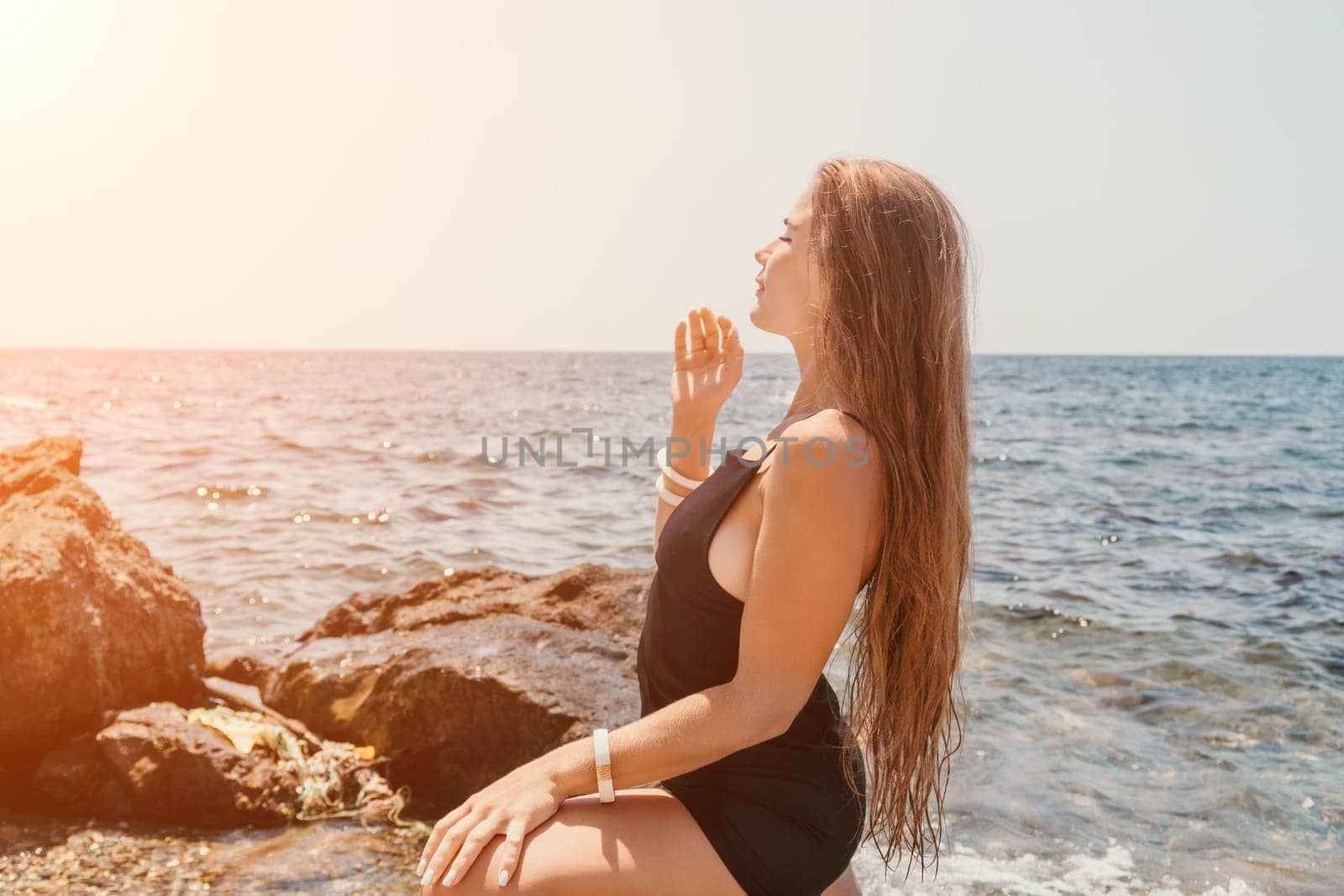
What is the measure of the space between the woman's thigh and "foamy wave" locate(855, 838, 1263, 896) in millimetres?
2712

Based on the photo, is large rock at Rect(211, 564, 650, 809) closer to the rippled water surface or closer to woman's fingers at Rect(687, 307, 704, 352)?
the rippled water surface

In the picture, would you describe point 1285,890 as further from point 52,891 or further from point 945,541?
point 52,891

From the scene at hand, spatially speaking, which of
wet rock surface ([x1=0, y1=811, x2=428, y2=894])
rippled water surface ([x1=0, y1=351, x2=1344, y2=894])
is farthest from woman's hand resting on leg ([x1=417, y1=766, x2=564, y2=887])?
wet rock surface ([x1=0, y1=811, x2=428, y2=894])

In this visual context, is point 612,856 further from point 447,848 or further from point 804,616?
point 804,616

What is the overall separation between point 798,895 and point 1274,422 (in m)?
32.6

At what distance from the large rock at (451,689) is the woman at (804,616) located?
2334 millimetres

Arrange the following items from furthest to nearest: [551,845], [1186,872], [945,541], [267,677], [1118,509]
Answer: [1118,509], [267,677], [1186,872], [945,541], [551,845]

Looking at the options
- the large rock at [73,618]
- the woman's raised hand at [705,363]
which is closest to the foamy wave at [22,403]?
the large rock at [73,618]

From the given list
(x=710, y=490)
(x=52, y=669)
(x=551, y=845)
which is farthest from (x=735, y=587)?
(x=52, y=669)

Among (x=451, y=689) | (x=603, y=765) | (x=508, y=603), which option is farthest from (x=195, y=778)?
(x=603, y=765)

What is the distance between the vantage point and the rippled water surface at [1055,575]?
5.21 metres

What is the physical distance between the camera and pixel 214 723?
4773mm

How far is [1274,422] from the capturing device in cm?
2988

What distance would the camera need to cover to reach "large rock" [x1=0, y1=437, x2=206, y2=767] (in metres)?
4.47
